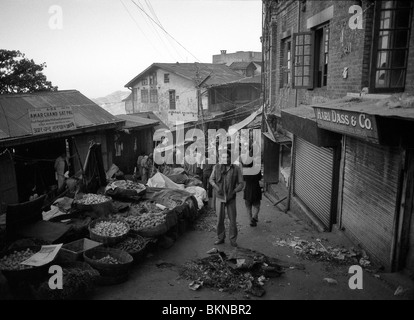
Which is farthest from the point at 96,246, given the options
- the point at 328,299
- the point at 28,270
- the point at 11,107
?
the point at 11,107

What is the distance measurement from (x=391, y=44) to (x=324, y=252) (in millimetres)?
4742

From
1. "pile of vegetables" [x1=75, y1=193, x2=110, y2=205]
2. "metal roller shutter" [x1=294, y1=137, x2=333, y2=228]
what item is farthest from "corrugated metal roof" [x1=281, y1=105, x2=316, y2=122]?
"pile of vegetables" [x1=75, y1=193, x2=110, y2=205]

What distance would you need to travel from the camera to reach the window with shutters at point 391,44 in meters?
6.33

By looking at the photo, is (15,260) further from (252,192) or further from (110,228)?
(252,192)

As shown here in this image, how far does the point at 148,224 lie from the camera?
8.27 meters

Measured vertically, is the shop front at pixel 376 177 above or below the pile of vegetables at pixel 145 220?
above

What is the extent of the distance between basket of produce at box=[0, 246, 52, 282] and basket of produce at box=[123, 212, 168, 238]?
95.1 inches

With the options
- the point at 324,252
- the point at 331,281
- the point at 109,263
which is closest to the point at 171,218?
the point at 109,263

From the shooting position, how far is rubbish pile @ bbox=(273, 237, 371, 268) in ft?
23.4

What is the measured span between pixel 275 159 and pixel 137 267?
1029 cm

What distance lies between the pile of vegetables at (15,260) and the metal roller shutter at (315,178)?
24.4ft

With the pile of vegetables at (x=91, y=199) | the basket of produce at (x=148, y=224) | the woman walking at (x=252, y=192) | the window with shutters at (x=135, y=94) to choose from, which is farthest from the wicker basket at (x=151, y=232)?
the window with shutters at (x=135, y=94)

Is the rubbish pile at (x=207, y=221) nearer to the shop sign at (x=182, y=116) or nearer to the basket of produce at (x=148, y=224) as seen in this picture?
the basket of produce at (x=148, y=224)

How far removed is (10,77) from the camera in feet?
59.4
